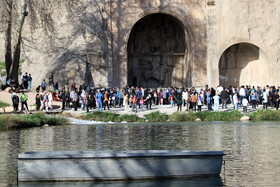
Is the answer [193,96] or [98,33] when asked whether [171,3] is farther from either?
[193,96]

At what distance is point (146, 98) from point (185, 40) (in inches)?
378

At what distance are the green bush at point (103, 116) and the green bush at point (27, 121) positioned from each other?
6.63 ft

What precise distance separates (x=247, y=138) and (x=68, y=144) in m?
6.74

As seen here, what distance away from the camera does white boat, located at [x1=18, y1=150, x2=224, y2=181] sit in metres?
12.6

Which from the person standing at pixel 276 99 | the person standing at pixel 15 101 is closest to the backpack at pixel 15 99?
the person standing at pixel 15 101

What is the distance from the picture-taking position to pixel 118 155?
494 inches

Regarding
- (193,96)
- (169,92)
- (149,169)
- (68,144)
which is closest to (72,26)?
(169,92)

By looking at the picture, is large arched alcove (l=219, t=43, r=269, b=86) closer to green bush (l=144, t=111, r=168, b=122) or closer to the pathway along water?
green bush (l=144, t=111, r=168, b=122)

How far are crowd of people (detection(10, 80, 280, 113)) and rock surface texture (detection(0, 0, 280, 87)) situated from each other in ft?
10.3

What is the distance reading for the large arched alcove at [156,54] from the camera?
43.9 m

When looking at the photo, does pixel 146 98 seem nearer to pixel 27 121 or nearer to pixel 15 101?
pixel 15 101

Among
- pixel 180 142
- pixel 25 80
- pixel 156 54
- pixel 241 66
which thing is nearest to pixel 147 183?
pixel 180 142

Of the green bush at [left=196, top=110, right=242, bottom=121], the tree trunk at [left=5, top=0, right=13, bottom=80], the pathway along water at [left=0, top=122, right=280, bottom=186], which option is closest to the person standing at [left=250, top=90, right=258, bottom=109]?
the green bush at [left=196, top=110, right=242, bottom=121]

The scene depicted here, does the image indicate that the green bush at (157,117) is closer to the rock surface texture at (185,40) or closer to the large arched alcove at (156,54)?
the rock surface texture at (185,40)
